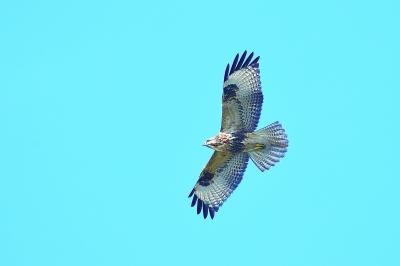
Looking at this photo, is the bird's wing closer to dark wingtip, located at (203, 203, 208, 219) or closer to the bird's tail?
dark wingtip, located at (203, 203, 208, 219)

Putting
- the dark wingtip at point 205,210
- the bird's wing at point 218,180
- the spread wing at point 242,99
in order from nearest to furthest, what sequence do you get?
the spread wing at point 242,99
the bird's wing at point 218,180
the dark wingtip at point 205,210

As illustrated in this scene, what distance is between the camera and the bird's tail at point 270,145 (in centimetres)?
1559

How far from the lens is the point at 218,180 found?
16406 millimetres

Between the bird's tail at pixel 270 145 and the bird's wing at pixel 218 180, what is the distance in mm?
388

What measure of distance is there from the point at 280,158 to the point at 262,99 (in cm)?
111

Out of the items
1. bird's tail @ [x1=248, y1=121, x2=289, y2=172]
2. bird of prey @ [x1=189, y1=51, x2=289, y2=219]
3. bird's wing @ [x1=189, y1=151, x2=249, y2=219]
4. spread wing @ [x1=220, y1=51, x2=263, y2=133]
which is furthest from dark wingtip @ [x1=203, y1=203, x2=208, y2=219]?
spread wing @ [x1=220, y1=51, x2=263, y2=133]

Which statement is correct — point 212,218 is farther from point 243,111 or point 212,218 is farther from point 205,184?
point 243,111

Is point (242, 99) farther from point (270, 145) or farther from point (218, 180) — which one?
point (218, 180)

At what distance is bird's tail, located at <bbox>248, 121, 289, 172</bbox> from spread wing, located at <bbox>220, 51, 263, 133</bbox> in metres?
0.24

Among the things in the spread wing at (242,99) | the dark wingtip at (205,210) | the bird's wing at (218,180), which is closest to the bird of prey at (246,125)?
the spread wing at (242,99)

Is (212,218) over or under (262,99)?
under

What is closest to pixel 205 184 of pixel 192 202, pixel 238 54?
pixel 192 202

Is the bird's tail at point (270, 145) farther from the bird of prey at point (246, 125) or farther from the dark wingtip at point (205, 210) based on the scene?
the dark wingtip at point (205, 210)

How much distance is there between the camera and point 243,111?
51.0 ft
